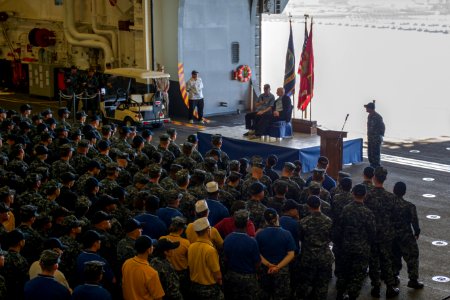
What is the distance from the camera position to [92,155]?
12500mm

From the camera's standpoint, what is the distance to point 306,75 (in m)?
18.2

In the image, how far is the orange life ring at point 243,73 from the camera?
23.1 meters

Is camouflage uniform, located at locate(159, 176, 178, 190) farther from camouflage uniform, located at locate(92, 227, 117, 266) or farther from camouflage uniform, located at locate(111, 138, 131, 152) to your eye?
camouflage uniform, located at locate(111, 138, 131, 152)

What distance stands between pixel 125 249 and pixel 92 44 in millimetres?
16832

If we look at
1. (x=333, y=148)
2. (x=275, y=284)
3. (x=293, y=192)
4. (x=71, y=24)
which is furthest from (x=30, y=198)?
(x=71, y=24)

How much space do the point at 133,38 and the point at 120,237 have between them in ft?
49.7

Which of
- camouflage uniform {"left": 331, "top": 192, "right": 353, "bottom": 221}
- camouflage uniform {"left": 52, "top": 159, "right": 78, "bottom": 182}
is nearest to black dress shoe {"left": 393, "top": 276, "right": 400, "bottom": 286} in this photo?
camouflage uniform {"left": 331, "top": 192, "right": 353, "bottom": 221}

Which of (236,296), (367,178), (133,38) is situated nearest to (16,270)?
(236,296)

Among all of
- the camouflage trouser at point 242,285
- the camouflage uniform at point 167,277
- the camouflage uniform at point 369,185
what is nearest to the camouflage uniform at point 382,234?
the camouflage uniform at point 369,185

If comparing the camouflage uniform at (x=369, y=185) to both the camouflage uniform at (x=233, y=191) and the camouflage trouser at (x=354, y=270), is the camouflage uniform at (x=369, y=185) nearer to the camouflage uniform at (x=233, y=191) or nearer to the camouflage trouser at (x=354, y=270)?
the camouflage trouser at (x=354, y=270)

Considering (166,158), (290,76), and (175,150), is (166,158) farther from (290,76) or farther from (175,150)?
(290,76)

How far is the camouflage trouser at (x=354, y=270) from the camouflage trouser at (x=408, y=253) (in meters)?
0.75

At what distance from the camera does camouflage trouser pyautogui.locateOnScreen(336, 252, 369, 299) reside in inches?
366

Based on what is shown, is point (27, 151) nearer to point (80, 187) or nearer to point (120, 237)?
point (80, 187)
